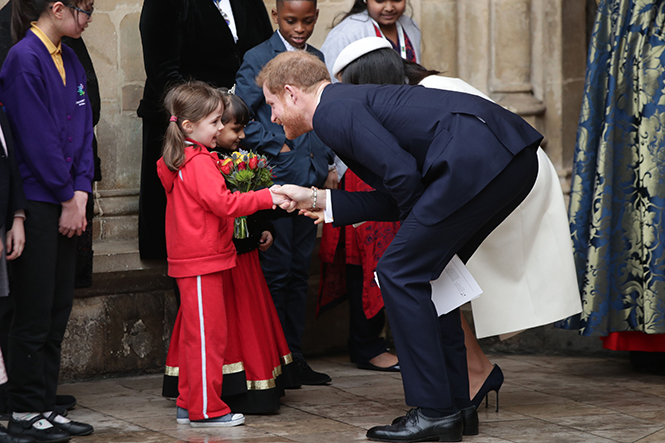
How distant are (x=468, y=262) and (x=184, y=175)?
1186mm

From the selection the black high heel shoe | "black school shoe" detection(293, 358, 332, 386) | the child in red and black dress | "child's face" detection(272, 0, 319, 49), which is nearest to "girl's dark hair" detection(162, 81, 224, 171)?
the child in red and black dress

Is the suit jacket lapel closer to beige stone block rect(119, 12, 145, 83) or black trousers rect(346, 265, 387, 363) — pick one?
beige stone block rect(119, 12, 145, 83)

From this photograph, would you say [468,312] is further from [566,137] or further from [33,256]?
[33,256]

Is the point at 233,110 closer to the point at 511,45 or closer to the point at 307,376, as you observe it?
the point at 307,376

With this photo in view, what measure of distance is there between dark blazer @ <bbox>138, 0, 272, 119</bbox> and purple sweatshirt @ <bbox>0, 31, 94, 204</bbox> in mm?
714

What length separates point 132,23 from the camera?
4.89 meters

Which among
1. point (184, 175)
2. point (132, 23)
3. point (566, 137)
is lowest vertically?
point (184, 175)

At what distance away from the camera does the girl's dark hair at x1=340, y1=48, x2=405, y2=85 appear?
3.73 meters

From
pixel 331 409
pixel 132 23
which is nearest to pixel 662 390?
pixel 331 409

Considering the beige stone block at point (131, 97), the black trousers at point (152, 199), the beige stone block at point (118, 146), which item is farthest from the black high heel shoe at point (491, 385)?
the beige stone block at point (131, 97)

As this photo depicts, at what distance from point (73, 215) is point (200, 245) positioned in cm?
48

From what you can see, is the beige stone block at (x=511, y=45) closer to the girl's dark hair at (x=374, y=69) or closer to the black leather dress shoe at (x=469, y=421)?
the girl's dark hair at (x=374, y=69)

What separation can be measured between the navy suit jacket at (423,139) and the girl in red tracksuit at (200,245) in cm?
51

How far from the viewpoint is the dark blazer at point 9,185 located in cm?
311
